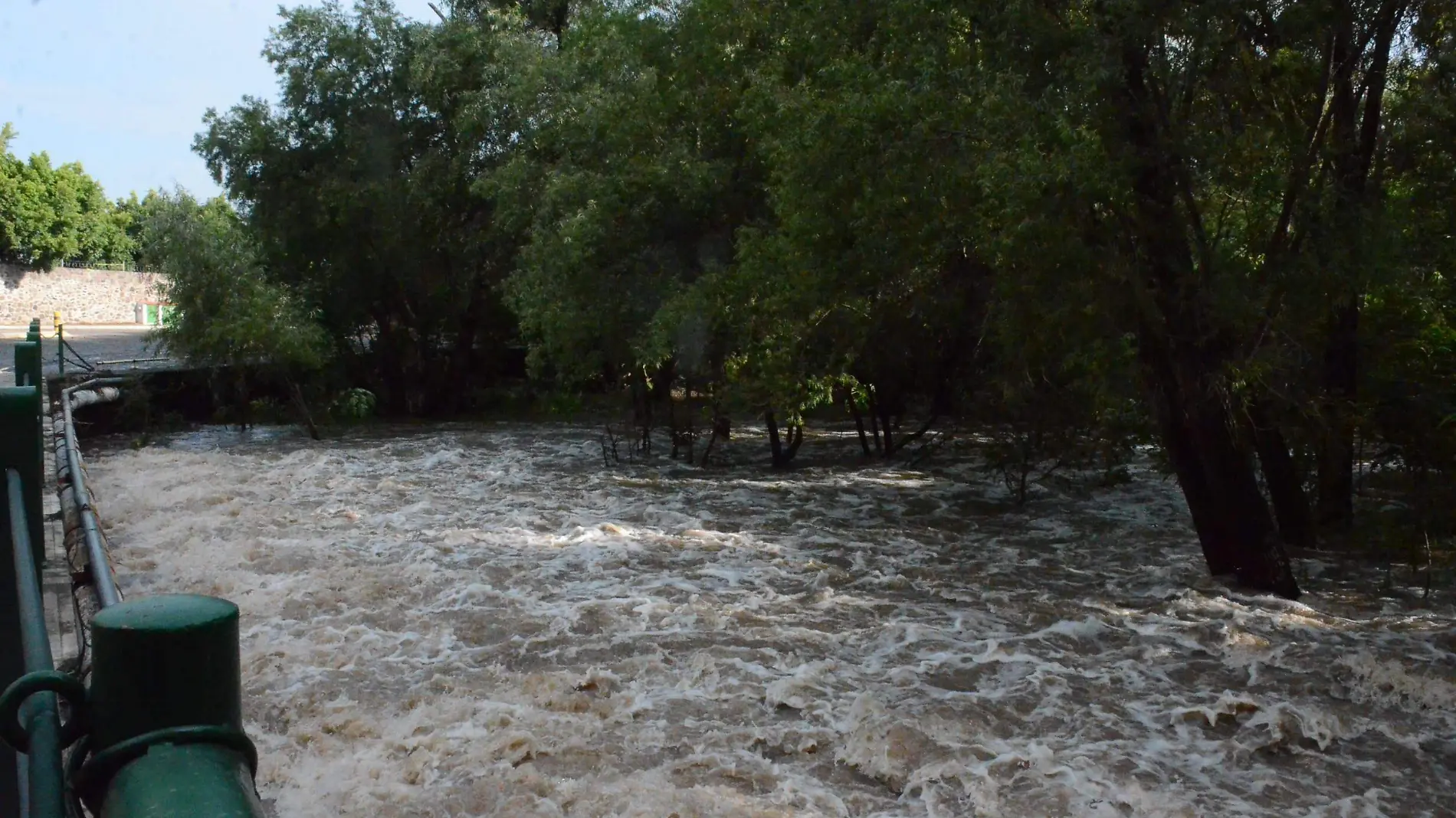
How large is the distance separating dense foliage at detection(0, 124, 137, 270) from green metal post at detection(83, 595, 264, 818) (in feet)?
161

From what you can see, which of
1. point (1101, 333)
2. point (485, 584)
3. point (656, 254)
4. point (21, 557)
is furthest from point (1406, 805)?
point (656, 254)

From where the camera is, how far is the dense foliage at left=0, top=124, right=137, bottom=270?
49188mm

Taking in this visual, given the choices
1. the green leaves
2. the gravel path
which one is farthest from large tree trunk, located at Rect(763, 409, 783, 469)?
the gravel path

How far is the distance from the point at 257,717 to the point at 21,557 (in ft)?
19.0

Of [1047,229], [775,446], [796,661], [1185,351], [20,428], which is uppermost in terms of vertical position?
[1047,229]

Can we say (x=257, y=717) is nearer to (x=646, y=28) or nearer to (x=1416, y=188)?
(x=1416, y=188)

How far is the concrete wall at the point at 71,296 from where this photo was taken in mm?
47781

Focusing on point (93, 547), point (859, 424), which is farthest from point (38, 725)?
point (859, 424)

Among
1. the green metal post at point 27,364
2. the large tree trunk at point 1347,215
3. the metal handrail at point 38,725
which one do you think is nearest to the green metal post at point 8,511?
the metal handrail at point 38,725

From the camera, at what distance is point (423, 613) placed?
1002cm

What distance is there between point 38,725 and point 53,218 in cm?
5828

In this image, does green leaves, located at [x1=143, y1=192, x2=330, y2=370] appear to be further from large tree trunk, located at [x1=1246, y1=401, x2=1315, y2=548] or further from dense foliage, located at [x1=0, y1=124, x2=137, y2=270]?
dense foliage, located at [x1=0, y1=124, x2=137, y2=270]

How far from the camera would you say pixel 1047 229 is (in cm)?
883

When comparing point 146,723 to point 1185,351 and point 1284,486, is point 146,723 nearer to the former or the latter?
point 1185,351
